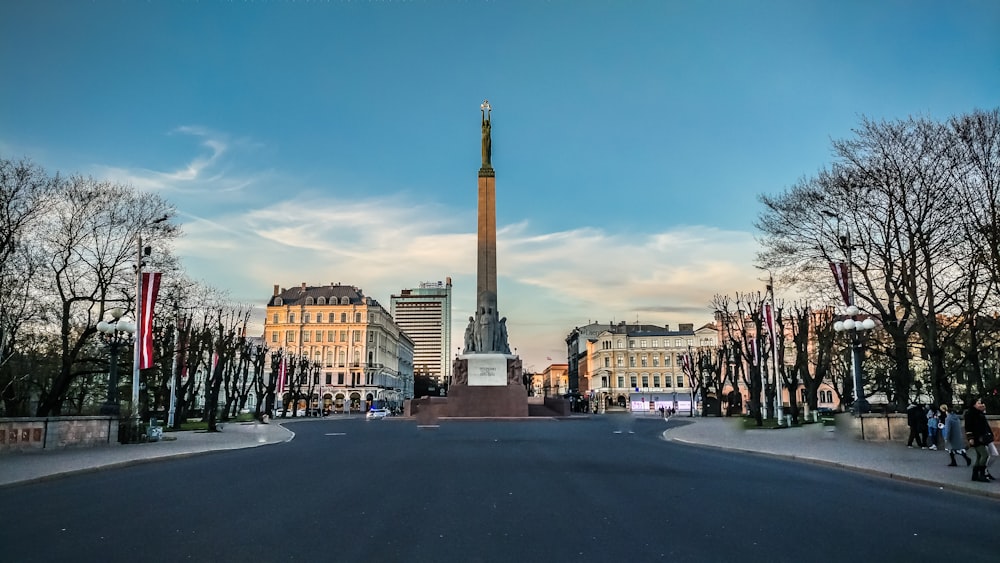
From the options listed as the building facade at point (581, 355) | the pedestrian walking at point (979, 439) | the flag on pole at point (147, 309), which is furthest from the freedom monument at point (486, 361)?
the building facade at point (581, 355)

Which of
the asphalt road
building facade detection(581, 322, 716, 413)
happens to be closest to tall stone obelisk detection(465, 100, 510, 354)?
the asphalt road

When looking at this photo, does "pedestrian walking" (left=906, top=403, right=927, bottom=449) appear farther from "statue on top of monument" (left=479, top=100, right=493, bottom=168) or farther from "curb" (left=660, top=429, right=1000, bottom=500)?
"statue on top of monument" (left=479, top=100, right=493, bottom=168)

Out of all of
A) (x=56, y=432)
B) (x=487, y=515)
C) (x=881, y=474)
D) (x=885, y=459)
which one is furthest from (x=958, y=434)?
(x=56, y=432)

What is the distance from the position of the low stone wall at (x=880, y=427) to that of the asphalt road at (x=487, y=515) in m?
11.6

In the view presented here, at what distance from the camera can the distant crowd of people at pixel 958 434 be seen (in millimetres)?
14242

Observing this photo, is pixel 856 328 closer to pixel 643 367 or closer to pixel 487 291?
pixel 487 291

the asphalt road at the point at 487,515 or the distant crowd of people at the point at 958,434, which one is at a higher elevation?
the distant crowd of people at the point at 958,434

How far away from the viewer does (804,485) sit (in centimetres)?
1409

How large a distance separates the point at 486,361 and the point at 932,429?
109 feet

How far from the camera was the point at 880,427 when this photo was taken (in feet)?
89.5

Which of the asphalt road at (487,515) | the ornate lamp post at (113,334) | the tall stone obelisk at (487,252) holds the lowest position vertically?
the asphalt road at (487,515)

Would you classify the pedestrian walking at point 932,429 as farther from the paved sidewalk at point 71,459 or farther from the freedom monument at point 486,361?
the freedom monument at point 486,361

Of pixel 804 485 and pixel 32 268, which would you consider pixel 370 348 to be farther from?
pixel 804 485

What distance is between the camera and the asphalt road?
7816 mm
